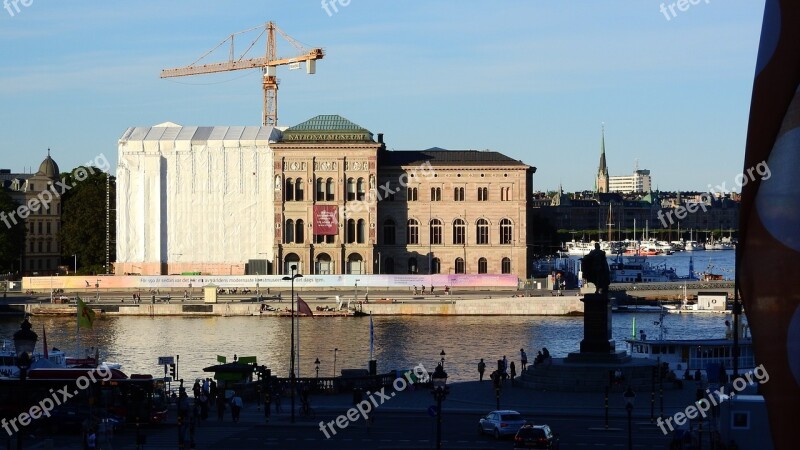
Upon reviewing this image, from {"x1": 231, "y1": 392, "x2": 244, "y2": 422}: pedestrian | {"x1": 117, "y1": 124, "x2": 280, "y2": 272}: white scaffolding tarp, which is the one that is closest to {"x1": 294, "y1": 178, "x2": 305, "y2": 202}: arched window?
{"x1": 117, "y1": 124, "x2": 280, "y2": 272}: white scaffolding tarp

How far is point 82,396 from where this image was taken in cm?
3969

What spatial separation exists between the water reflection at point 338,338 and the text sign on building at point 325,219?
20.0 m

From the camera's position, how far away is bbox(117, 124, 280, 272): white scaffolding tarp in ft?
392

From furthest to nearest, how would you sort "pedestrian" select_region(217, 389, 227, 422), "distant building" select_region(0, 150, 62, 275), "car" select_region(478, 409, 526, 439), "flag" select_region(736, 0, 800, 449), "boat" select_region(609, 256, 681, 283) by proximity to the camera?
"boat" select_region(609, 256, 681, 283) → "distant building" select_region(0, 150, 62, 275) → "pedestrian" select_region(217, 389, 227, 422) → "car" select_region(478, 409, 526, 439) → "flag" select_region(736, 0, 800, 449)

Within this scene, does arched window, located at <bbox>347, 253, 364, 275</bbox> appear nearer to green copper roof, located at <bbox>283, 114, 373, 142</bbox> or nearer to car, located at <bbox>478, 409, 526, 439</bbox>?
green copper roof, located at <bbox>283, 114, 373, 142</bbox>

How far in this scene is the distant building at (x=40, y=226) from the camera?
14325cm

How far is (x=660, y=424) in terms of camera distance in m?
38.0

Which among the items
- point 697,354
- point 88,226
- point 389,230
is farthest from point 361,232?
point 697,354

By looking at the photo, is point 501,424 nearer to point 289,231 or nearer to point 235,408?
point 235,408

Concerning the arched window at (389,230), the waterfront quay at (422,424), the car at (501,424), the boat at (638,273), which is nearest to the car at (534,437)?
the waterfront quay at (422,424)

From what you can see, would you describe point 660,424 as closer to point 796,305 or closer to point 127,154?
point 796,305

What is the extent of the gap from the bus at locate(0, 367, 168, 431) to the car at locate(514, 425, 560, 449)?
39.7ft

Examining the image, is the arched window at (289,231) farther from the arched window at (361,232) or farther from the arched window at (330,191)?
the arched window at (361,232)

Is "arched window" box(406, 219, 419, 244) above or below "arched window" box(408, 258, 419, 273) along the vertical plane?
above
